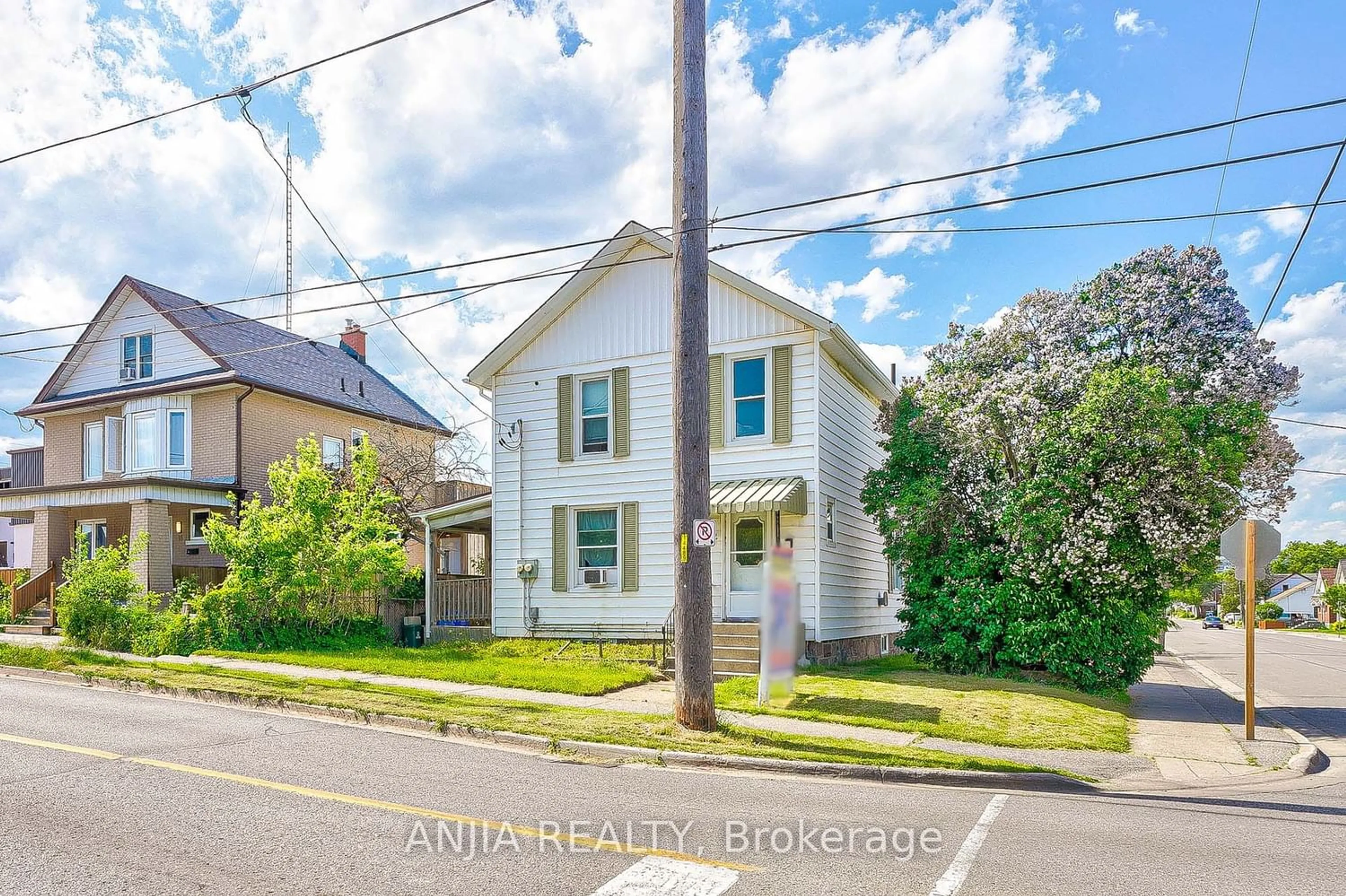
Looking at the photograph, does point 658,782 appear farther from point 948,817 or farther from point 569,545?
point 569,545

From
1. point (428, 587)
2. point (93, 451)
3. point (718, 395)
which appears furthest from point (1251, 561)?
point (93, 451)

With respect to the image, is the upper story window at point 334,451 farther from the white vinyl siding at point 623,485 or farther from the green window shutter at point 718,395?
the green window shutter at point 718,395

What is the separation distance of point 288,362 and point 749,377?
18.0 meters

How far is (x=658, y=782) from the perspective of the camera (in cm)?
808

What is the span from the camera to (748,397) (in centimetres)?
1795

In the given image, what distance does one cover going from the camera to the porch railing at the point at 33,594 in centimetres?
2272

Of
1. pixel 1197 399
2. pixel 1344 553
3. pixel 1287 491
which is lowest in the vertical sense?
pixel 1344 553

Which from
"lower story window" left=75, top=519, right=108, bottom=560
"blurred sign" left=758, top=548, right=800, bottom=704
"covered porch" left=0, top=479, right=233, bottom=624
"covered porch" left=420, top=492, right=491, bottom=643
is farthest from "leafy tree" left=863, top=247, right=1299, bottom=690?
"lower story window" left=75, top=519, right=108, bottom=560

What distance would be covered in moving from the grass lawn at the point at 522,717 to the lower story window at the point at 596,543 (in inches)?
247

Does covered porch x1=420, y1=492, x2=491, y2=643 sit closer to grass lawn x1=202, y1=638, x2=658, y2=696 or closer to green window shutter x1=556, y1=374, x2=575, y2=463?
grass lawn x1=202, y1=638, x2=658, y2=696

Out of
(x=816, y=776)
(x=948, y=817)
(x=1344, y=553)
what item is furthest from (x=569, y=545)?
(x=1344, y=553)

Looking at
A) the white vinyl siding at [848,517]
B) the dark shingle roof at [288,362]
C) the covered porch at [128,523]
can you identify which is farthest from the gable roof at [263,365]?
the white vinyl siding at [848,517]

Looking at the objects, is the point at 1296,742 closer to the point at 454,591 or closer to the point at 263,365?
the point at 454,591

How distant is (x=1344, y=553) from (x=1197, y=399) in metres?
131
